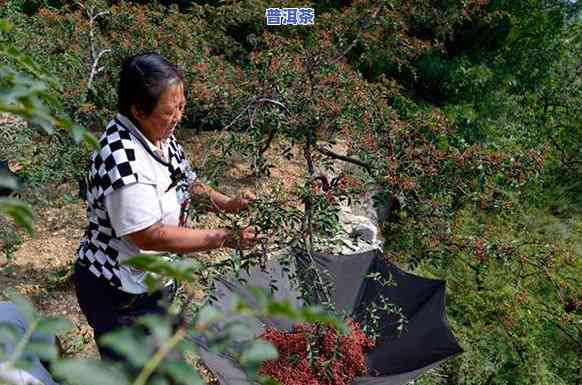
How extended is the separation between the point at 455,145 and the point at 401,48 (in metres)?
1.61

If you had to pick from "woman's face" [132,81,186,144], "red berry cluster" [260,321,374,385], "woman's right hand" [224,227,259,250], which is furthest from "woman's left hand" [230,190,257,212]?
"red berry cluster" [260,321,374,385]

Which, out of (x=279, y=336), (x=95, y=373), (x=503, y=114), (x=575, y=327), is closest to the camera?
(x=95, y=373)

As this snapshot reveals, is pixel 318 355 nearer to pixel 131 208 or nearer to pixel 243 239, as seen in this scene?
pixel 243 239

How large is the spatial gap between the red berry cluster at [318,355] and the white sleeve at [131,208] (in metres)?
1.17

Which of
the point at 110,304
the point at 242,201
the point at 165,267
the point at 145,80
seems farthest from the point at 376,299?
the point at 165,267

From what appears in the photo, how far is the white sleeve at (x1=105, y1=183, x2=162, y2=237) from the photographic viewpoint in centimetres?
134

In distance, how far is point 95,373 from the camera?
0.39m

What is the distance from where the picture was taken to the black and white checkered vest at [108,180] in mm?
1351

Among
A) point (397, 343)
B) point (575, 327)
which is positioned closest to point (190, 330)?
point (397, 343)

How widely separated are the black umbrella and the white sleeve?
2.78 ft

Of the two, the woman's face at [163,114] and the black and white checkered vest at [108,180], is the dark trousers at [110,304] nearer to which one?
the black and white checkered vest at [108,180]

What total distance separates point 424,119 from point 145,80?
2.04 metres

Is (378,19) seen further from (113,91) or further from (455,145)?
(113,91)

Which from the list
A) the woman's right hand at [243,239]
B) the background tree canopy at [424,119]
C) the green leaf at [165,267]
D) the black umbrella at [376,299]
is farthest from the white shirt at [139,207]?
the green leaf at [165,267]
